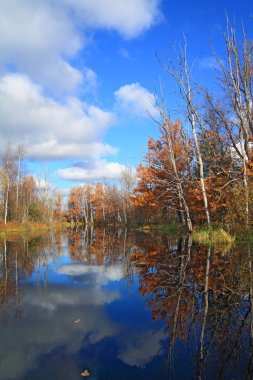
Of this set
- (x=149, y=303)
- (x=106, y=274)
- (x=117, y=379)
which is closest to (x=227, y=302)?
(x=149, y=303)

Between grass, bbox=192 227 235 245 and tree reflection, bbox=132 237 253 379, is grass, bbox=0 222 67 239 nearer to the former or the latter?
grass, bbox=192 227 235 245

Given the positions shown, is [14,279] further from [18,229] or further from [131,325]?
[18,229]

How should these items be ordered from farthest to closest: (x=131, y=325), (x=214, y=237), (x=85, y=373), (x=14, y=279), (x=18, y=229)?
(x=18, y=229) → (x=214, y=237) → (x=14, y=279) → (x=131, y=325) → (x=85, y=373)

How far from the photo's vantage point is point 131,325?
16.9ft

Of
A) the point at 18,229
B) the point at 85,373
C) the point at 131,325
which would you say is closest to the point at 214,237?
the point at 131,325

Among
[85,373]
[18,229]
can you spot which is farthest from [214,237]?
[18,229]

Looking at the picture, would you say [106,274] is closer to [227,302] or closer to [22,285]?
[22,285]

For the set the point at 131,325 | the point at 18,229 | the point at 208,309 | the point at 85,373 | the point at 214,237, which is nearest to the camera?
the point at 85,373

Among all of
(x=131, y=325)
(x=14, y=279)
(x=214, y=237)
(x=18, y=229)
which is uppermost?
(x=18, y=229)

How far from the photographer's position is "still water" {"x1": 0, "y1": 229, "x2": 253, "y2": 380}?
11.8 ft

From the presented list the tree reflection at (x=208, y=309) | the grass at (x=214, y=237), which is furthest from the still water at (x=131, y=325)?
the grass at (x=214, y=237)

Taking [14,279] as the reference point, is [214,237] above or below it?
above

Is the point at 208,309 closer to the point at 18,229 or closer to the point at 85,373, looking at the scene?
the point at 85,373

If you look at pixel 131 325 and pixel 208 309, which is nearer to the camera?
pixel 131 325
